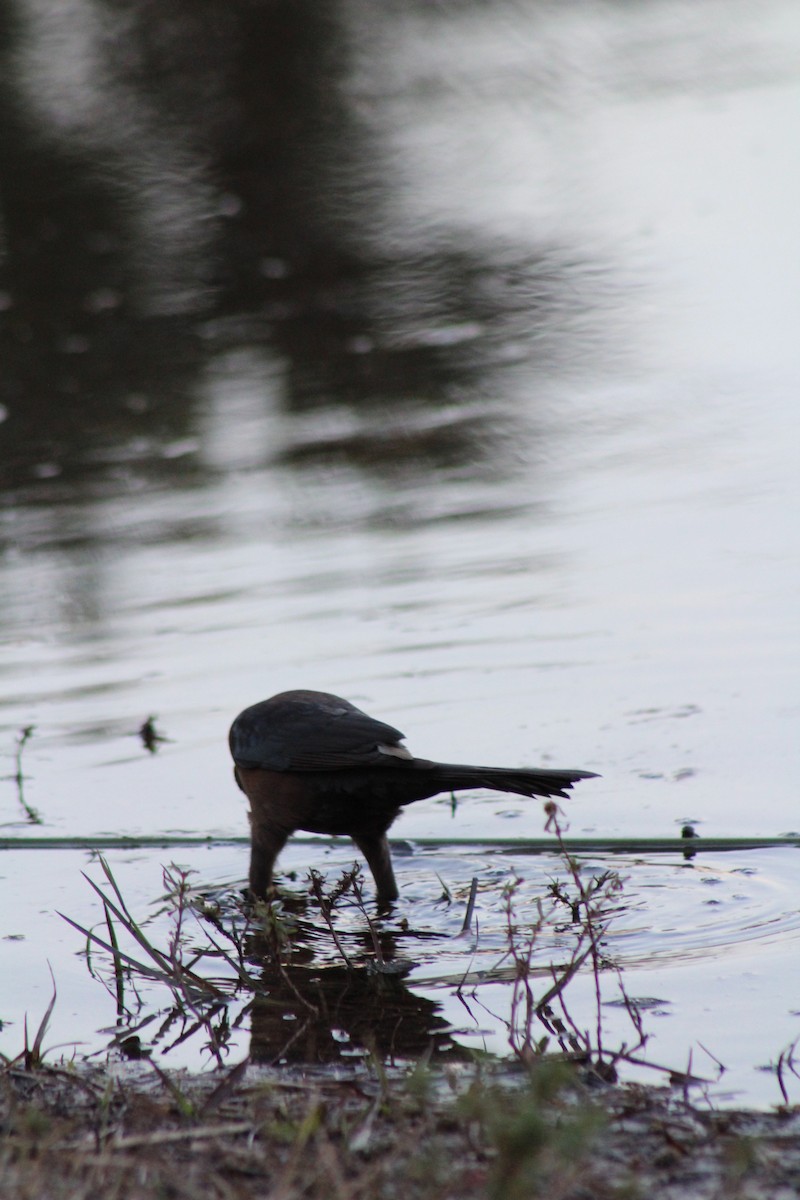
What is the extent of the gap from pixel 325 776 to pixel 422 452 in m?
5.11

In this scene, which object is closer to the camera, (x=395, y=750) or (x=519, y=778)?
(x=519, y=778)

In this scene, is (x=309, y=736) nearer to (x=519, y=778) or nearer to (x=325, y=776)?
(x=325, y=776)

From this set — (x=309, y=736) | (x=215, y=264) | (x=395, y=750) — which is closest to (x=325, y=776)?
(x=309, y=736)

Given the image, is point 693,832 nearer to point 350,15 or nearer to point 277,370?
point 277,370

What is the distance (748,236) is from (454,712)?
927 cm

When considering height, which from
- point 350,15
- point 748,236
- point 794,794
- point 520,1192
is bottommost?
point 794,794

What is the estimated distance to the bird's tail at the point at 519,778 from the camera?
4578 mm

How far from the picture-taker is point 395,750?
4926 millimetres

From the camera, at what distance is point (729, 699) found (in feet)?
21.1

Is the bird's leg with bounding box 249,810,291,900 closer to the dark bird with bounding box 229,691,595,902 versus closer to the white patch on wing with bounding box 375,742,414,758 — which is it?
the dark bird with bounding box 229,691,595,902

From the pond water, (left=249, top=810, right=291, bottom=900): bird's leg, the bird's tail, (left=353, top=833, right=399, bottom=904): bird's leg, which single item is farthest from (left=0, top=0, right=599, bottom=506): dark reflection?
the bird's tail

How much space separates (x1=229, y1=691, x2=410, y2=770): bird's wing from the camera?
16.4 feet

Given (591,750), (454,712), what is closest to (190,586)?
(454,712)

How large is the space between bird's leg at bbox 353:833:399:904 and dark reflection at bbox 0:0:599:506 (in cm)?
481
